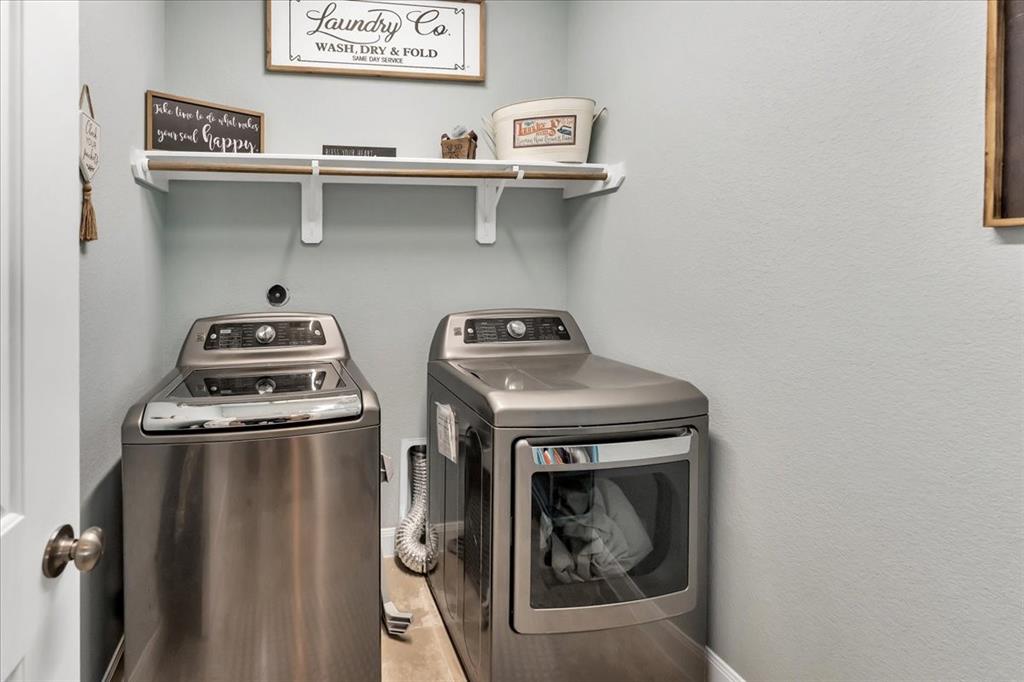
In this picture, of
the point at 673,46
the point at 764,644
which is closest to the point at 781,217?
the point at 673,46

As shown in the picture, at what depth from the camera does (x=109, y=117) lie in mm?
1657

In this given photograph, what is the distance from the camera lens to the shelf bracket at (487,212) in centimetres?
245

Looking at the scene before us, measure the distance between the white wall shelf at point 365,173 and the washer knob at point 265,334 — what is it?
376 mm

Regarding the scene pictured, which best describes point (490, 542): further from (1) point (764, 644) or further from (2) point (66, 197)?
(2) point (66, 197)

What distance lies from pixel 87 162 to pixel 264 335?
783 millimetres

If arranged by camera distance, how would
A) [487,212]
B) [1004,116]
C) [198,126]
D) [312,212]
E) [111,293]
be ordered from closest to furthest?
[1004,116], [111,293], [198,126], [312,212], [487,212]

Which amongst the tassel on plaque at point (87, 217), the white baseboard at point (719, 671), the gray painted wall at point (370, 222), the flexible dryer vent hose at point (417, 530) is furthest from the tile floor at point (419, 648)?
the tassel on plaque at point (87, 217)

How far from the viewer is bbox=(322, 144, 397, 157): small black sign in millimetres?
2207

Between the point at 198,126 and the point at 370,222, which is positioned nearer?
the point at 198,126

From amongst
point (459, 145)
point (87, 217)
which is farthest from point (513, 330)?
point (87, 217)

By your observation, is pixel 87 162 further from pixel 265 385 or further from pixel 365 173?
pixel 365 173

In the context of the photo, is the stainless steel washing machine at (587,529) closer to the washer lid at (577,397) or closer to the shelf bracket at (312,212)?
the washer lid at (577,397)

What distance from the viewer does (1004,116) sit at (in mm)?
961

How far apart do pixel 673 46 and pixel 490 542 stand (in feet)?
4.46
